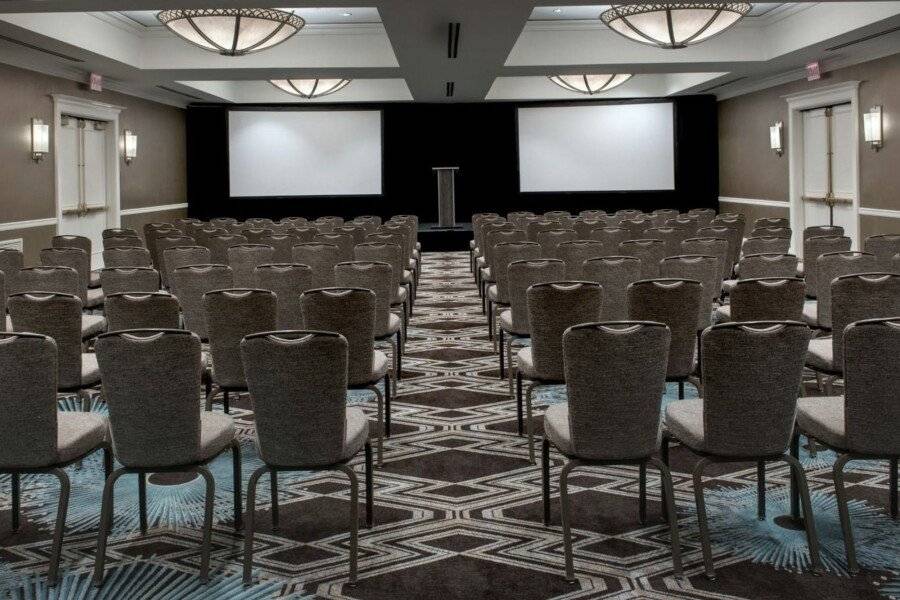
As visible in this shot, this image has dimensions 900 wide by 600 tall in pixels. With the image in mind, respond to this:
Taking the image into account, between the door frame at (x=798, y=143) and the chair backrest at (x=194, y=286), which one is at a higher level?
the door frame at (x=798, y=143)

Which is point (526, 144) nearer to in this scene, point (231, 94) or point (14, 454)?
point (231, 94)

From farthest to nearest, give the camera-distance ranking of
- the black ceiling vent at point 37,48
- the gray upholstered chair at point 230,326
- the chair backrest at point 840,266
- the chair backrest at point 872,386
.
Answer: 1. the black ceiling vent at point 37,48
2. the chair backrest at point 840,266
3. the gray upholstered chair at point 230,326
4. the chair backrest at point 872,386

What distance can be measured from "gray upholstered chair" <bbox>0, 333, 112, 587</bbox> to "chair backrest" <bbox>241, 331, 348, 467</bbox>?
2.35 ft

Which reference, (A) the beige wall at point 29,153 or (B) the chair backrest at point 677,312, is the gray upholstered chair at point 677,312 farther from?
(A) the beige wall at point 29,153

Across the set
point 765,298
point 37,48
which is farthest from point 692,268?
point 37,48

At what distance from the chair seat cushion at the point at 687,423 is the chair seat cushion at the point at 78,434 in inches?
92.5

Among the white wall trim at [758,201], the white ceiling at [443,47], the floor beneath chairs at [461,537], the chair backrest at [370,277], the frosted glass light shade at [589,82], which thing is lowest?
the floor beneath chairs at [461,537]

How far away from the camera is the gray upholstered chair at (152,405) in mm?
3461

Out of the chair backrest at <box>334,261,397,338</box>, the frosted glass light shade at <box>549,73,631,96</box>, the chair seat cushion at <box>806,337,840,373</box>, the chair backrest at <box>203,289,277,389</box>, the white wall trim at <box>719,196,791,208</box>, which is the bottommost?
the chair seat cushion at <box>806,337,840,373</box>

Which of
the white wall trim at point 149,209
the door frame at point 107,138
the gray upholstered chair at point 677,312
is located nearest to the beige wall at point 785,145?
the gray upholstered chair at point 677,312

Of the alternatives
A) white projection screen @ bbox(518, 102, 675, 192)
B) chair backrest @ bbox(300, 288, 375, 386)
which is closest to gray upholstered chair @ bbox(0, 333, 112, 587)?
chair backrest @ bbox(300, 288, 375, 386)

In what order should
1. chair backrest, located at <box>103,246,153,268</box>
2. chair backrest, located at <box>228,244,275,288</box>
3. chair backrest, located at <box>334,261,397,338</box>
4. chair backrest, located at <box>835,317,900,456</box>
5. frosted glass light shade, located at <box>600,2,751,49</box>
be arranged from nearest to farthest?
chair backrest, located at <box>835,317,900,456</box>
chair backrest, located at <box>334,261,397,338</box>
chair backrest, located at <box>228,244,275,288</box>
chair backrest, located at <box>103,246,153,268</box>
frosted glass light shade, located at <box>600,2,751,49</box>

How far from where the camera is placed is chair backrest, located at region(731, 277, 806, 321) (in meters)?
5.13

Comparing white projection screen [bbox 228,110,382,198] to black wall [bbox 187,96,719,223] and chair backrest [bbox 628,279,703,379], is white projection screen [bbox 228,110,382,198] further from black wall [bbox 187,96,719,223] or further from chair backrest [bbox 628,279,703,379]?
chair backrest [bbox 628,279,703,379]
